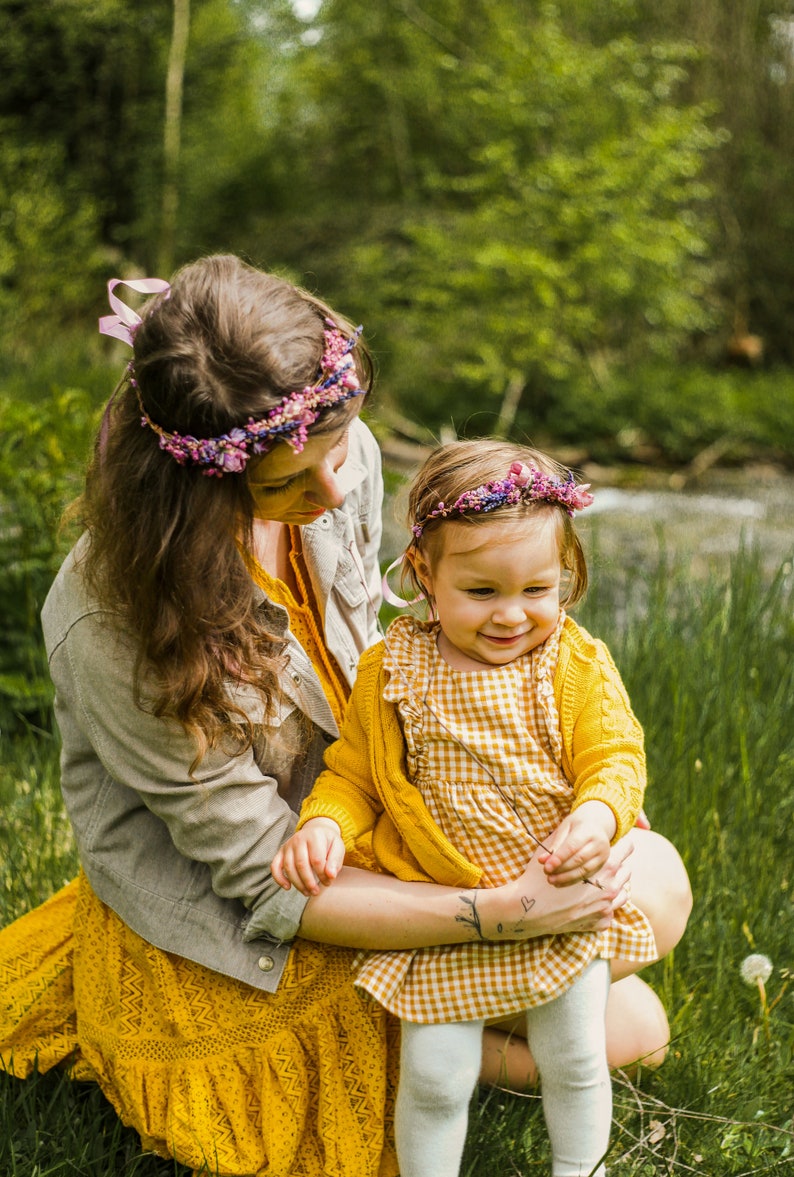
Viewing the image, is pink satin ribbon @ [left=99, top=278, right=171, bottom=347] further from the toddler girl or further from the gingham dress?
the gingham dress

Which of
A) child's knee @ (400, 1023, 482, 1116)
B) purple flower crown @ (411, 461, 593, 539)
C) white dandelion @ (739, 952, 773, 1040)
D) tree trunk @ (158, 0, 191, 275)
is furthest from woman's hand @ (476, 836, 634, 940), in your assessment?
tree trunk @ (158, 0, 191, 275)

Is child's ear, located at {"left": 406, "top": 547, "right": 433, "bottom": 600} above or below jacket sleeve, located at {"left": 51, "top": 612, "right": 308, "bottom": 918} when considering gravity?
above

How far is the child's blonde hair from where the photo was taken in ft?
5.23

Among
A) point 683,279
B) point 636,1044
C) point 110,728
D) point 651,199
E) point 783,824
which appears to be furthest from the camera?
point 683,279

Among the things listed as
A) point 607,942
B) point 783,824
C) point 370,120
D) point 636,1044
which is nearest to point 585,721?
point 607,942

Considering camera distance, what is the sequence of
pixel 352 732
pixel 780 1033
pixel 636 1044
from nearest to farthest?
pixel 352 732 → pixel 636 1044 → pixel 780 1033

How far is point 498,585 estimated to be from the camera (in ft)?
5.22

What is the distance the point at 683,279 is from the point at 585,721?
7.98m

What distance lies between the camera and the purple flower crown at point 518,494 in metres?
1.57

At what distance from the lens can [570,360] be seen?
8.26m

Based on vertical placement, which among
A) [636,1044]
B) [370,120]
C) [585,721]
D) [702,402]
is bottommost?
[702,402]

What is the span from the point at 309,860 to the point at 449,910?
0.66 ft

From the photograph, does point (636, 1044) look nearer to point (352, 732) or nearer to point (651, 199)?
point (352, 732)

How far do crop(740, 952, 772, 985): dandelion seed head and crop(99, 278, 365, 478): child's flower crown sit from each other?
1224 millimetres
